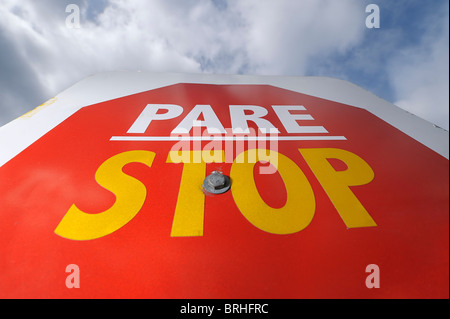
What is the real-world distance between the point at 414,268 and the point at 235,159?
0.96 metres

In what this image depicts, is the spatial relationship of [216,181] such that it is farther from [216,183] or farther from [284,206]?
[284,206]

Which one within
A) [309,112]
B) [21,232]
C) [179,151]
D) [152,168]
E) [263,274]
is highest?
[309,112]

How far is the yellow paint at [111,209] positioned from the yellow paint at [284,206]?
0.50 meters

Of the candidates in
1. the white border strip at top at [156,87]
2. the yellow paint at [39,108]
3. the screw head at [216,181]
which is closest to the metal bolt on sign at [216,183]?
the screw head at [216,181]

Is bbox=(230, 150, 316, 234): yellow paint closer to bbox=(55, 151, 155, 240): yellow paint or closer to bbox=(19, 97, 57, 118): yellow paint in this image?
bbox=(55, 151, 155, 240): yellow paint

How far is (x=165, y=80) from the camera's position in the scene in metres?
2.56

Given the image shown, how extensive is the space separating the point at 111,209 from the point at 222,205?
0.53 metres

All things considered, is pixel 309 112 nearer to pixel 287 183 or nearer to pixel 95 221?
pixel 287 183

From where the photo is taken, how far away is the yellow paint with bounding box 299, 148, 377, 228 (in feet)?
3.58

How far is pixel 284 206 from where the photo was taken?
1161 mm

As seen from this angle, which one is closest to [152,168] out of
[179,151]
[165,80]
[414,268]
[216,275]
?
[179,151]

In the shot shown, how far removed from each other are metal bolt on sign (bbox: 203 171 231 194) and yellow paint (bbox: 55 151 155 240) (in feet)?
1.06

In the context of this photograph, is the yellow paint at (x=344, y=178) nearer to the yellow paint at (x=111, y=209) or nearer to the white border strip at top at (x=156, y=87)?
the white border strip at top at (x=156, y=87)

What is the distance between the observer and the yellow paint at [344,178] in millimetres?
1091
